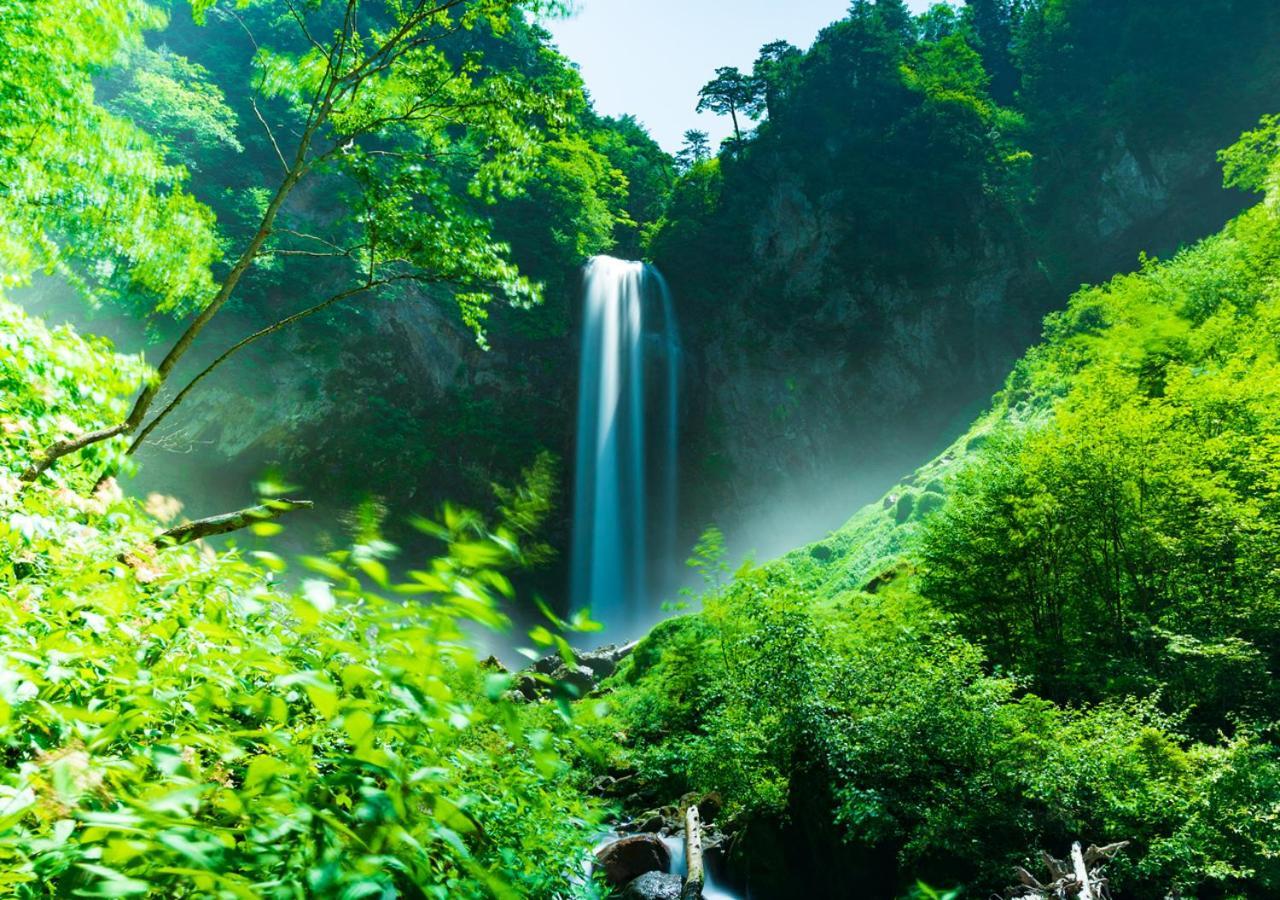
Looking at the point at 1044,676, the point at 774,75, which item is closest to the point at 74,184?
the point at 1044,676

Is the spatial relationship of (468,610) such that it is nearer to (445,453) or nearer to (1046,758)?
(1046,758)

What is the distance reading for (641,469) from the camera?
33.4 m

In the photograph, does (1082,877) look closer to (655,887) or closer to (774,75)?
(655,887)

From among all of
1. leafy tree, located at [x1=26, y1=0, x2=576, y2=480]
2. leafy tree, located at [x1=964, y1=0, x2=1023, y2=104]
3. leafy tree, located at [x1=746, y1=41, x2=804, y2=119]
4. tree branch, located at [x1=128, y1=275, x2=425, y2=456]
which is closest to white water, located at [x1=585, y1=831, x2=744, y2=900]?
tree branch, located at [x1=128, y1=275, x2=425, y2=456]

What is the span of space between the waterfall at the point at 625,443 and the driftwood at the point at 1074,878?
25.3 m

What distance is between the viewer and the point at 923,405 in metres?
32.7

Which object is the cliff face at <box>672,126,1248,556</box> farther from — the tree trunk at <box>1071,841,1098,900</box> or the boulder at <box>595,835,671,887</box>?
the tree trunk at <box>1071,841,1098,900</box>

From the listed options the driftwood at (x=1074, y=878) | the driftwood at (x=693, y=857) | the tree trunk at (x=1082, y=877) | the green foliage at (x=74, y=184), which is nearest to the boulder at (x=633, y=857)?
the driftwood at (x=693, y=857)

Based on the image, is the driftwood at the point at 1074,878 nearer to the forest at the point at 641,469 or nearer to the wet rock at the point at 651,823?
the forest at the point at 641,469

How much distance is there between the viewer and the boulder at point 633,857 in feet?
30.1

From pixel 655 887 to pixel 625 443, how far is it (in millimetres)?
24839

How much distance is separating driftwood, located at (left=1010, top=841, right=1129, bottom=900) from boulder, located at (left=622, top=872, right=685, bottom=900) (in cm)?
457

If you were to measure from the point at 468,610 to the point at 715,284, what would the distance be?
115ft

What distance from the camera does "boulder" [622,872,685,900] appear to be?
8.78m
